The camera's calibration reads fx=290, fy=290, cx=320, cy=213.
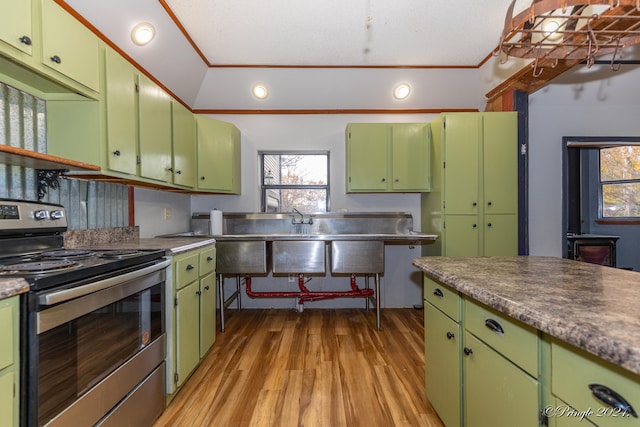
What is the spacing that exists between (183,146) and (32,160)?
1.35m

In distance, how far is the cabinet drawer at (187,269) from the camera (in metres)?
1.80

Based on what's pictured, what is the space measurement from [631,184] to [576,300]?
6267 mm

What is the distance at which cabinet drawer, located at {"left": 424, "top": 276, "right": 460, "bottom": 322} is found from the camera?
4.20 ft

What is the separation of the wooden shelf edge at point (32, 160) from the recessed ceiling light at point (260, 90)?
212 cm

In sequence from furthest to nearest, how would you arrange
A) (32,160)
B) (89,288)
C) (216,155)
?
(216,155) → (32,160) → (89,288)

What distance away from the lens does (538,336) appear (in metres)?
0.83

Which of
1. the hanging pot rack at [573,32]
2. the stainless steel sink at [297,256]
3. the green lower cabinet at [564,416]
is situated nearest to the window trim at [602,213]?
the hanging pot rack at [573,32]

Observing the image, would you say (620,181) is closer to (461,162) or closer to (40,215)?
(461,162)

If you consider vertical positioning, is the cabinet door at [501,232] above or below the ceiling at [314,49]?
below

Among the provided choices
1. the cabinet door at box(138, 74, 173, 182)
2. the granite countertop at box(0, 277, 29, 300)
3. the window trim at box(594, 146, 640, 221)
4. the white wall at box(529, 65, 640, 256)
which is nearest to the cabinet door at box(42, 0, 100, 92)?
the cabinet door at box(138, 74, 173, 182)

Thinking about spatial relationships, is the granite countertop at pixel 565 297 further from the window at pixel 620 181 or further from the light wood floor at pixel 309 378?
the window at pixel 620 181

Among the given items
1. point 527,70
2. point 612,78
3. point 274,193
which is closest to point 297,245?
point 274,193

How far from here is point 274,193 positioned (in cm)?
360

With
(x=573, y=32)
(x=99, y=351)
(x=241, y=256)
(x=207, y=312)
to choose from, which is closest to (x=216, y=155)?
(x=241, y=256)
